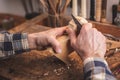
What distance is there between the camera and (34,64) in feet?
2.77

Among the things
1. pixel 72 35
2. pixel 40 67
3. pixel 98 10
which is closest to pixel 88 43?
pixel 72 35

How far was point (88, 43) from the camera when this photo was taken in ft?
2.38

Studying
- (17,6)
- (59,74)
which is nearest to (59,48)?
(59,74)

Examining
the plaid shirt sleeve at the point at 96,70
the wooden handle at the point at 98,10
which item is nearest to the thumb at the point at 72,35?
the plaid shirt sleeve at the point at 96,70

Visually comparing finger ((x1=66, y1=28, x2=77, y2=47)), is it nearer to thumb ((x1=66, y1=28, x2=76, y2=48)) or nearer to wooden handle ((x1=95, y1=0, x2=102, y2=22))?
thumb ((x1=66, y1=28, x2=76, y2=48))

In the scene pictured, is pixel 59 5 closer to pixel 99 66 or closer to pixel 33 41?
pixel 33 41

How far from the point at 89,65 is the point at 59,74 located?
0.15 meters

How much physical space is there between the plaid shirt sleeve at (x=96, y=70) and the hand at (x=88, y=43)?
23 millimetres

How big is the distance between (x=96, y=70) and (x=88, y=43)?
0.10 metres

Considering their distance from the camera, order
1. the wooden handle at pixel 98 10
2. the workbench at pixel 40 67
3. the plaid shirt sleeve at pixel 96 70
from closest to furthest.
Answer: the plaid shirt sleeve at pixel 96 70
the workbench at pixel 40 67
the wooden handle at pixel 98 10

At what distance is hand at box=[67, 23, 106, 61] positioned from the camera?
28.0 inches

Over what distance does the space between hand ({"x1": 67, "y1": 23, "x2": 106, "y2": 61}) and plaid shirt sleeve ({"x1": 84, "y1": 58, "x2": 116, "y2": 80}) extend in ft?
0.08

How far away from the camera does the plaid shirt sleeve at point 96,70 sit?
0.65 meters

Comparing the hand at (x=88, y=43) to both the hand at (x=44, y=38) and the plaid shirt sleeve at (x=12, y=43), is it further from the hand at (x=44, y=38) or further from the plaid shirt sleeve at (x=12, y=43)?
Result: the plaid shirt sleeve at (x=12, y=43)
